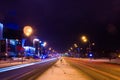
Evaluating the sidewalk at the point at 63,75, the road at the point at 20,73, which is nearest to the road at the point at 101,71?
the sidewalk at the point at 63,75

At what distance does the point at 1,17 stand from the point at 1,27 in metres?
5.67

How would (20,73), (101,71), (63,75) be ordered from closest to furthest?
(63,75) → (20,73) → (101,71)

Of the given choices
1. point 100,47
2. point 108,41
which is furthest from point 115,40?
point 100,47

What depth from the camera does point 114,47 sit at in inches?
5089

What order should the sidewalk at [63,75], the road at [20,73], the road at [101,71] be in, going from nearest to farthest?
the sidewalk at [63,75] < the road at [101,71] < the road at [20,73]

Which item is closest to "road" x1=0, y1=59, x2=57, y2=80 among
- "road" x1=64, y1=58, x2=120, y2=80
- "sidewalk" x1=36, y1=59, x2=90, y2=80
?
"sidewalk" x1=36, y1=59, x2=90, y2=80

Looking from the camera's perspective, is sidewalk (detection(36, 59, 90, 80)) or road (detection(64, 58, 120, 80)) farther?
road (detection(64, 58, 120, 80))

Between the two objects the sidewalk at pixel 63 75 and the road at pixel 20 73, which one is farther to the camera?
the road at pixel 20 73

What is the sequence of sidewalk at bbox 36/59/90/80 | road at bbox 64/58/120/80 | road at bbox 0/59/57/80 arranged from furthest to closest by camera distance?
1. road at bbox 0/59/57/80
2. road at bbox 64/58/120/80
3. sidewalk at bbox 36/59/90/80

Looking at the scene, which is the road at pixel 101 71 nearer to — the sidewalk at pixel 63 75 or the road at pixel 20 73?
the sidewalk at pixel 63 75

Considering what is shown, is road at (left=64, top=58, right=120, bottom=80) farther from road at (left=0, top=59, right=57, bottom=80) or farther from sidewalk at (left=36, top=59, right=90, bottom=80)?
road at (left=0, top=59, right=57, bottom=80)

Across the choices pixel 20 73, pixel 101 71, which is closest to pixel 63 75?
pixel 20 73

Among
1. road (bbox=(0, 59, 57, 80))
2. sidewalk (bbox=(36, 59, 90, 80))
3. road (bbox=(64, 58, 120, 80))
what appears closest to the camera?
sidewalk (bbox=(36, 59, 90, 80))

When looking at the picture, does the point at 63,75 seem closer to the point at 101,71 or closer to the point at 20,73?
the point at 20,73
